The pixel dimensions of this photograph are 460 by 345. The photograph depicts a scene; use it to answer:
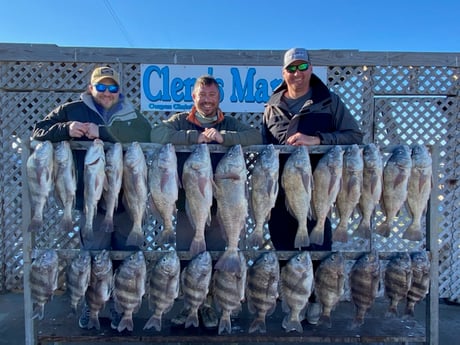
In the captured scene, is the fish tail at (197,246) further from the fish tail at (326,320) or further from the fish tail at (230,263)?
the fish tail at (326,320)

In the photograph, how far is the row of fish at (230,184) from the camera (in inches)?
104

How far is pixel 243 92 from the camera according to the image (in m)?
4.96

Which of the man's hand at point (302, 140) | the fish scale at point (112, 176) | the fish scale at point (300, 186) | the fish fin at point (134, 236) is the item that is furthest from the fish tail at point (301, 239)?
the fish scale at point (112, 176)

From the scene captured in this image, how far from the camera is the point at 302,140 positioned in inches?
114

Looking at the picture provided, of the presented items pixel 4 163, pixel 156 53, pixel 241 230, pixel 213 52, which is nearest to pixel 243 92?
pixel 213 52

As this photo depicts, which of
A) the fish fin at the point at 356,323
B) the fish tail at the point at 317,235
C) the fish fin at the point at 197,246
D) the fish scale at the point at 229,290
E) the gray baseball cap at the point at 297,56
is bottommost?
the fish fin at the point at 356,323

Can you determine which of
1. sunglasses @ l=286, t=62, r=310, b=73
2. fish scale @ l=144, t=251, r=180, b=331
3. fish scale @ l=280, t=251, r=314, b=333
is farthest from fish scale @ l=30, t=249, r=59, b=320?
sunglasses @ l=286, t=62, r=310, b=73

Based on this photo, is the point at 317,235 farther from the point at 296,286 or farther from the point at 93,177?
the point at 93,177

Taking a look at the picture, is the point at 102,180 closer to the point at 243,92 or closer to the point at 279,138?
the point at 279,138

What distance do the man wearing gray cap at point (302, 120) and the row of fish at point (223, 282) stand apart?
410 mm

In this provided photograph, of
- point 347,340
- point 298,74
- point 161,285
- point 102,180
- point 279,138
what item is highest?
point 298,74

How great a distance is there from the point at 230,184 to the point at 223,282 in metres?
0.64

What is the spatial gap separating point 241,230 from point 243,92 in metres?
2.59

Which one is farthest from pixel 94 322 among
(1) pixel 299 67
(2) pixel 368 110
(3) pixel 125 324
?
(2) pixel 368 110
